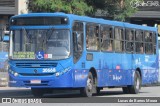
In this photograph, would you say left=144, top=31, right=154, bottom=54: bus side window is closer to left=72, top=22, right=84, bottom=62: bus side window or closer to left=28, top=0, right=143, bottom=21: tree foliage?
left=28, top=0, right=143, bottom=21: tree foliage

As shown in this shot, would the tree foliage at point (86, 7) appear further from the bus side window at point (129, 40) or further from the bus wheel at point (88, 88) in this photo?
the bus wheel at point (88, 88)

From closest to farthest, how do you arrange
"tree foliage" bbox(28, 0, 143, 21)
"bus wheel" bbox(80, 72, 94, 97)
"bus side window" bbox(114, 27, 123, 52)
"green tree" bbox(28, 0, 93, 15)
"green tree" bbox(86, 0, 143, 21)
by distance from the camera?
"bus wheel" bbox(80, 72, 94, 97) → "bus side window" bbox(114, 27, 123, 52) → "green tree" bbox(28, 0, 93, 15) → "tree foliage" bbox(28, 0, 143, 21) → "green tree" bbox(86, 0, 143, 21)

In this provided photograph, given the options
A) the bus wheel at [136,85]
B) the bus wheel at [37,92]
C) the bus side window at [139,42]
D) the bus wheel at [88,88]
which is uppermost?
the bus side window at [139,42]

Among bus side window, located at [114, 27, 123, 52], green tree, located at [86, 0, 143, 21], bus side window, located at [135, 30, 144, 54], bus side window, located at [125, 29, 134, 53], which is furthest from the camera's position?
green tree, located at [86, 0, 143, 21]

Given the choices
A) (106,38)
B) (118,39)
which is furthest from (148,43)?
(106,38)

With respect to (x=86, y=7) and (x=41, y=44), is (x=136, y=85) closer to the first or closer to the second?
(x=86, y=7)

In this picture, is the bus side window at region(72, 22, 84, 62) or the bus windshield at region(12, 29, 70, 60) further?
the bus side window at region(72, 22, 84, 62)

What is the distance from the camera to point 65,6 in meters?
31.8

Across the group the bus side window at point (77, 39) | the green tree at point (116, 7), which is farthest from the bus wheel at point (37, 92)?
the green tree at point (116, 7)

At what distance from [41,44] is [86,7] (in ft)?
33.9

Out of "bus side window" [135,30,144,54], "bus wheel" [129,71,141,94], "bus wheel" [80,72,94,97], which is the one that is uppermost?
"bus side window" [135,30,144,54]

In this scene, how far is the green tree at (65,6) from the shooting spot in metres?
31.6

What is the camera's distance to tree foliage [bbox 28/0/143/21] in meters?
31.7

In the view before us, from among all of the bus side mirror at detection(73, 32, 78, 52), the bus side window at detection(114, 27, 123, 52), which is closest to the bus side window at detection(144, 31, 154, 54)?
the bus side window at detection(114, 27, 123, 52)
